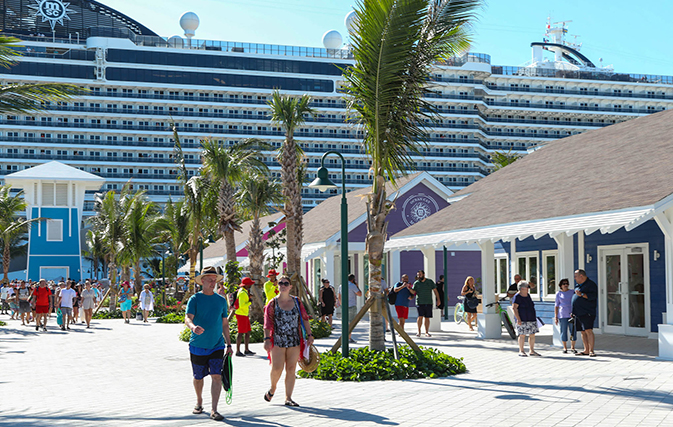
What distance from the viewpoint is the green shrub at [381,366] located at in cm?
1104

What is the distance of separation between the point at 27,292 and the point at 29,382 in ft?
61.2

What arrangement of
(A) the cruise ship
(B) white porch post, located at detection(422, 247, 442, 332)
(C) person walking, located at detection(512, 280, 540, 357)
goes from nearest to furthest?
1. (C) person walking, located at detection(512, 280, 540, 357)
2. (B) white porch post, located at detection(422, 247, 442, 332)
3. (A) the cruise ship

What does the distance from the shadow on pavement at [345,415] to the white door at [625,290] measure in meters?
10.6

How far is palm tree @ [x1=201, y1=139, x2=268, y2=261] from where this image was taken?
81.5ft

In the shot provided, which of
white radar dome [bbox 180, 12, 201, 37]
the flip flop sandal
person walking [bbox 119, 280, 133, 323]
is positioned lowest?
person walking [bbox 119, 280, 133, 323]

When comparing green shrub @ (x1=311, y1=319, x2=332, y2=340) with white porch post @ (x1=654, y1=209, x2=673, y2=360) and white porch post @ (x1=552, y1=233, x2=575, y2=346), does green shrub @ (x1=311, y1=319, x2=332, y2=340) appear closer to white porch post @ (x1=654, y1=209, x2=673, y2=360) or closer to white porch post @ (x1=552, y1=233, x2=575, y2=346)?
white porch post @ (x1=552, y1=233, x2=575, y2=346)

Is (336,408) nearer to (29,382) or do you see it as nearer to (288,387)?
(288,387)

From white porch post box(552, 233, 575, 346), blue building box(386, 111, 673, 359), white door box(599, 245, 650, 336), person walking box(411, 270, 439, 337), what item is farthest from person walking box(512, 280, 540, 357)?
person walking box(411, 270, 439, 337)

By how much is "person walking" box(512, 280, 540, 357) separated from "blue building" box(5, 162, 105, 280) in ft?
121

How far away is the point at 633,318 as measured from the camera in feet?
56.4

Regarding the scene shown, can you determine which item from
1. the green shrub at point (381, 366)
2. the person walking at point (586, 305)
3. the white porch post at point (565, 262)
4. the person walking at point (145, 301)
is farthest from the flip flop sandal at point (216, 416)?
the person walking at point (145, 301)

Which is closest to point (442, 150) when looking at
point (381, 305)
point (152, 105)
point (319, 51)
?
point (319, 51)

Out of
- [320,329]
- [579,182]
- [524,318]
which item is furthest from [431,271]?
[524,318]

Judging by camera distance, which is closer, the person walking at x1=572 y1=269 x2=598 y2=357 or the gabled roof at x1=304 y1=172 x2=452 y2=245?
the person walking at x1=572 y1=269 x2=598 y2=357
